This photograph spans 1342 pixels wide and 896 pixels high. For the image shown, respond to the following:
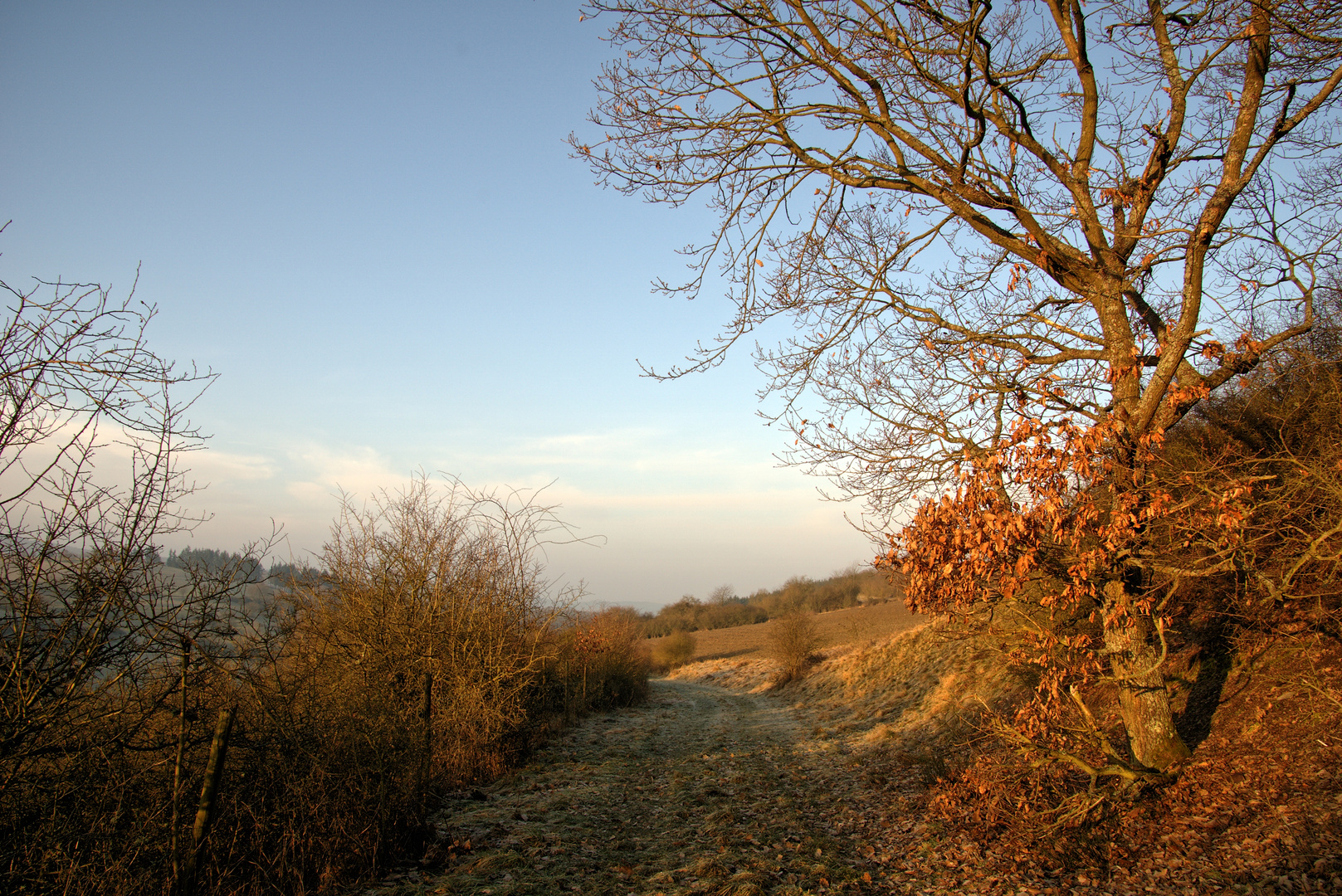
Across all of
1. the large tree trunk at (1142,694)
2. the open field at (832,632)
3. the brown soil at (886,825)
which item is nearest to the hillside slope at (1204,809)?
the brown soil at (886,825)

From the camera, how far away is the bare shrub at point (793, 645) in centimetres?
2330

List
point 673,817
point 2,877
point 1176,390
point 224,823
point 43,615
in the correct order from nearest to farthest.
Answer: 1. point 2,877
2. point 43,615
3. point 224,823
4. point 1176,390
5. point 673,817

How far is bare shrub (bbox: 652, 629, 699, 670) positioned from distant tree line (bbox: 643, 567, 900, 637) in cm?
869

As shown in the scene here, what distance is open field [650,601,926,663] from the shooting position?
26312 millimetres

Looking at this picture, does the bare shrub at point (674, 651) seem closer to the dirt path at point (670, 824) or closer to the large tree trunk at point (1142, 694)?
the dirt path at point (670, 824)

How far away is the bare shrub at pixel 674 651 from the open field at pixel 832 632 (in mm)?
539

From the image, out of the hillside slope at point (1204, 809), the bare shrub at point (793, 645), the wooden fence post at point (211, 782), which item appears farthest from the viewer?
the bare shrub at point (793, 645)

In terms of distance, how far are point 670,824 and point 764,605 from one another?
5583 centimetres

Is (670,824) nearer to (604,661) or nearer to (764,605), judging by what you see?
(604,661)

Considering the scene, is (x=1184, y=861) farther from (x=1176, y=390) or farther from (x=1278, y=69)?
(x=1278, y=69)

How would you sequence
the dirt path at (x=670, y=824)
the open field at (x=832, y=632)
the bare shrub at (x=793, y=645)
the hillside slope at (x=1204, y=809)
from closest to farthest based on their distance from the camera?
the hillside slope at (x=1204, y=809) < the dirt path at (x=670, y=824) < the bare shrub at (x=793, y=645) < the open field at (x=832, y=632)

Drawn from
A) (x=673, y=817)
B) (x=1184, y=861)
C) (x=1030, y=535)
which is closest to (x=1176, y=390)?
(x=1030, y=535)

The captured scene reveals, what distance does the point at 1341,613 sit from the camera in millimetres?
5719

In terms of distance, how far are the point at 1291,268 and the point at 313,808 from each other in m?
9.02
